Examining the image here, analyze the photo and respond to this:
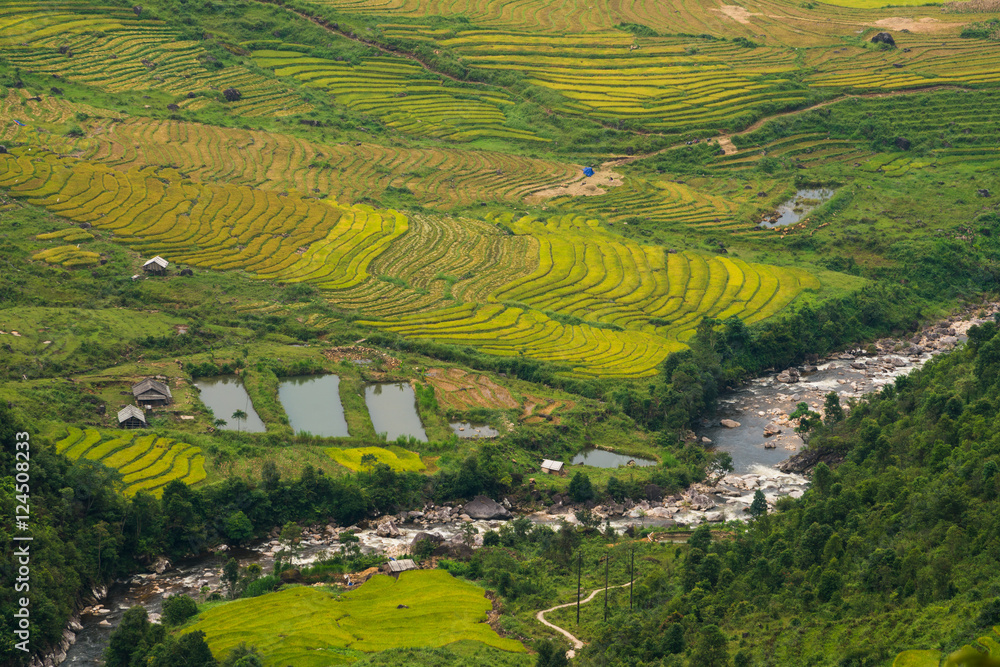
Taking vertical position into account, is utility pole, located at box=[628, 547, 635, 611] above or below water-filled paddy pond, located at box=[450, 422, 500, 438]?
above

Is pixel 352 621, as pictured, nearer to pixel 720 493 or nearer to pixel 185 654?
pixel 185 654

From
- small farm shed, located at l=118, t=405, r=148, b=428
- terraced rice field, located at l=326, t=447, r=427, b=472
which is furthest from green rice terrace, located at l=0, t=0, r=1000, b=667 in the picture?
small farm shed, located at l=118, t=405, r=148, b=428

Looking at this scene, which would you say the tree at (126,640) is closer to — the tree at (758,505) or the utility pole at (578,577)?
the utility pole at (578,577)

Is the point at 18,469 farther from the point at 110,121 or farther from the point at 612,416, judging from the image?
the point at 110,121

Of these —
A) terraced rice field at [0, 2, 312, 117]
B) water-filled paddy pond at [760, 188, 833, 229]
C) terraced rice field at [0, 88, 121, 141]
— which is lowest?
water-filled paddy pond at [760, 188, 833, 229]

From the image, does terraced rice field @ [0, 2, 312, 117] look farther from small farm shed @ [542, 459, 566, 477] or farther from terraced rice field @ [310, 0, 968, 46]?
small farm shed @ [542, 459, 566, 477]

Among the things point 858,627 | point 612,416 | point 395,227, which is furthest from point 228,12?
point 858,627

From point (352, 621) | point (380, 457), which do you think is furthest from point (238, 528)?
point (352, 621)
